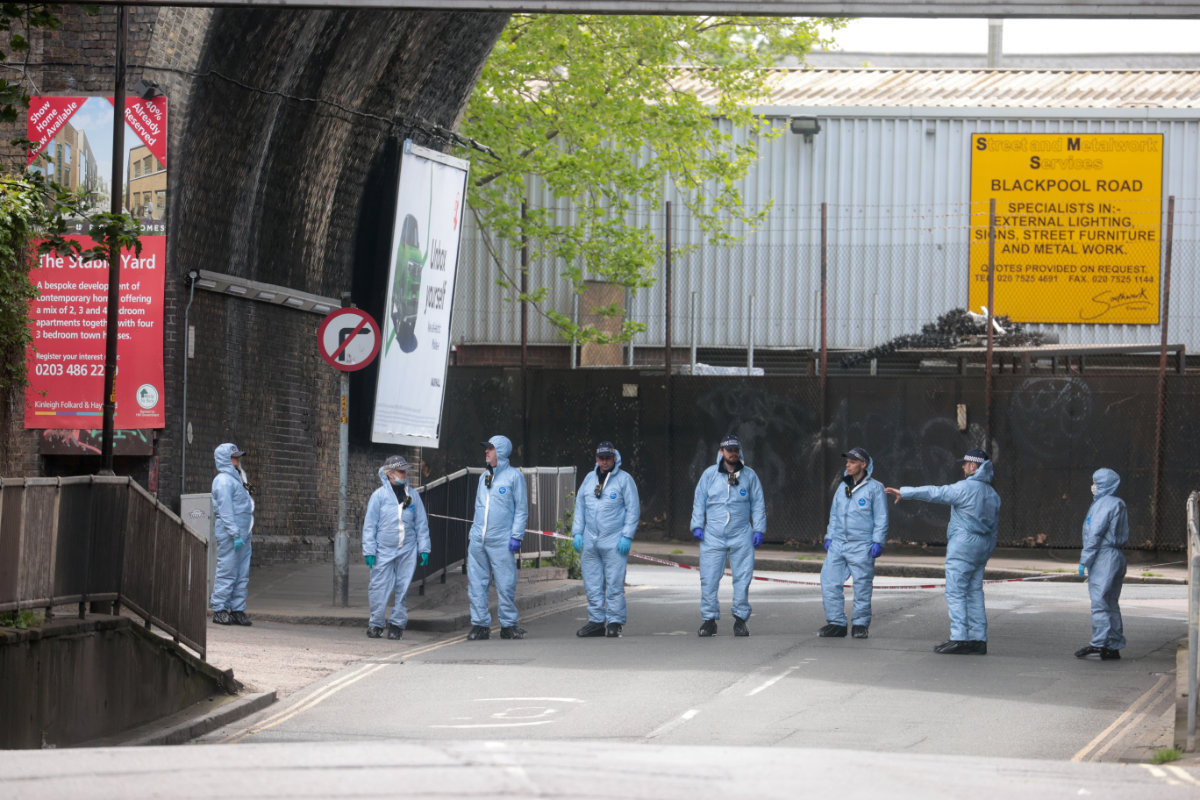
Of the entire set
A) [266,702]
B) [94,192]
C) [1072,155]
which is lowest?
[266,702]

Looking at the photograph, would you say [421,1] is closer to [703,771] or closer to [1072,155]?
[703,771]

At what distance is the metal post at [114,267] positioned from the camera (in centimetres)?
1446

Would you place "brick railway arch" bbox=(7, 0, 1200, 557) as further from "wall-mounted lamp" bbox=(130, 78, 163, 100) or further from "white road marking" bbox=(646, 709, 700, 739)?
"white road marking" bbox=(646, 709, 700, 739)

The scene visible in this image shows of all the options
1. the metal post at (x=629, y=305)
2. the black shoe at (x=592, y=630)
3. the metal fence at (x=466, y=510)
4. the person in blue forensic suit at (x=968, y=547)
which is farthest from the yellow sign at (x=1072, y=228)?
the black shoe at (x=592, y=630)

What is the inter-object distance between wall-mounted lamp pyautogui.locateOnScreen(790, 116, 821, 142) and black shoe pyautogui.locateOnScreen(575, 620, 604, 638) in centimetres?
1615

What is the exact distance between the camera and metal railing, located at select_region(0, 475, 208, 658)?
10070mm

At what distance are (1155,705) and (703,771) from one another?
201 inches

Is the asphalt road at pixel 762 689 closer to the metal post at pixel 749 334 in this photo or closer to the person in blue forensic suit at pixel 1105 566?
the person in blue forensic suit at pixel 1105 566

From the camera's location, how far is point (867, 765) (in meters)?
8.12

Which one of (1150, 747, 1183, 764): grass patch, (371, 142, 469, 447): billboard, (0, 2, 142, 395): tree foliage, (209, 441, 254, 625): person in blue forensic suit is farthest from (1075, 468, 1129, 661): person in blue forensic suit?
(371, 142, 469, 447): billboard

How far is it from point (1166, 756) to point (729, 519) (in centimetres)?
663

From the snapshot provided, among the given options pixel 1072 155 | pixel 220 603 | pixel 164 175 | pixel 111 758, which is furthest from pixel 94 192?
pixel 1072 155

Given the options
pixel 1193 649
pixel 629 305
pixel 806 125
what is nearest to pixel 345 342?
pixel 1193 649

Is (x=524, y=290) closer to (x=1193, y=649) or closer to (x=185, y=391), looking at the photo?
(x=185, y=391)
